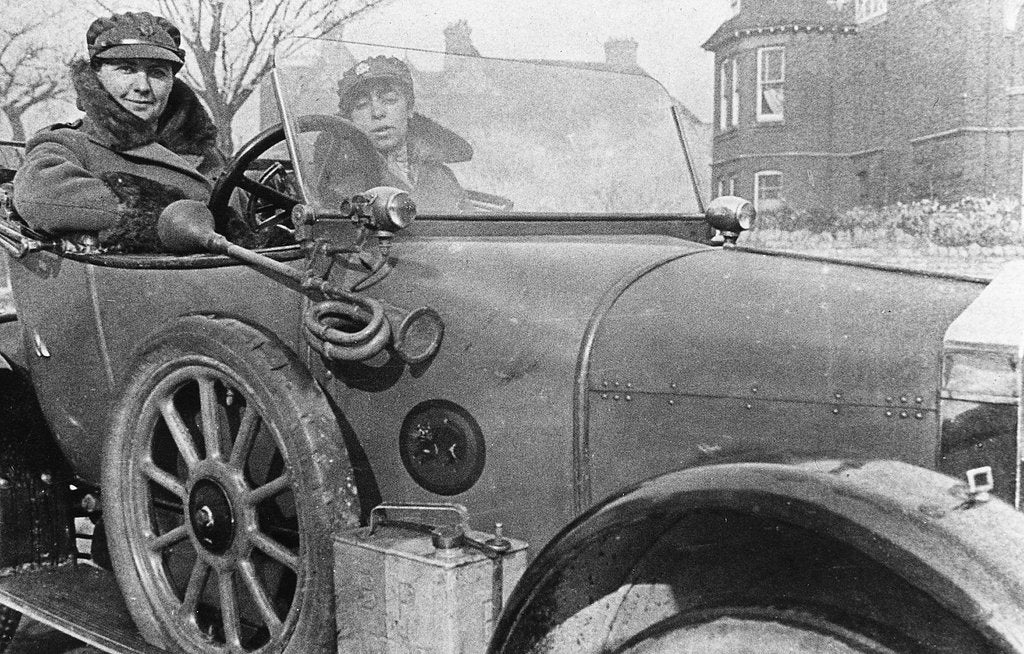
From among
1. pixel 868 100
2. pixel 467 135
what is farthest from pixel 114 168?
pixel 868 100

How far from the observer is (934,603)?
1.56 metres

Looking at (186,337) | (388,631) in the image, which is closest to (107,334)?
(186,337)

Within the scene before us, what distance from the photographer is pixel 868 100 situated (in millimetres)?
5289

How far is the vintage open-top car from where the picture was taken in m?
1.81

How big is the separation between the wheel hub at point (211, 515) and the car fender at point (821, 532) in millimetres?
1047

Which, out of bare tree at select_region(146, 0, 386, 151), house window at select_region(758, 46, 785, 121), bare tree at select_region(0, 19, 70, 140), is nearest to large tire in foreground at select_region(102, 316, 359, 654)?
house window at select_region(758, 46, 785, 121)

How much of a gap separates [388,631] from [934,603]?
1.18 meters

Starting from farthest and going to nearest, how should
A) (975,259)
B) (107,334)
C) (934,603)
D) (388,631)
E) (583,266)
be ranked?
(975,259)
(107,334)
(583,266)
(388,631)
(934,603)

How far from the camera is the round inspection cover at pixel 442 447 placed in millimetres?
2469

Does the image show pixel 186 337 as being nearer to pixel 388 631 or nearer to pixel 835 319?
pixel 388 631

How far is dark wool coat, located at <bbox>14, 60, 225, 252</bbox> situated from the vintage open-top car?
0.50 feet

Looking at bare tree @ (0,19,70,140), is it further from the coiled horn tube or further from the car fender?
the car fender

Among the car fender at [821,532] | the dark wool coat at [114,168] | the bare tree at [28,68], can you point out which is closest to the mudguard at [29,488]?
the dark wool coat at [114,168]

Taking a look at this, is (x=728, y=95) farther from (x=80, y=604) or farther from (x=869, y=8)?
(x=80, y=604)
